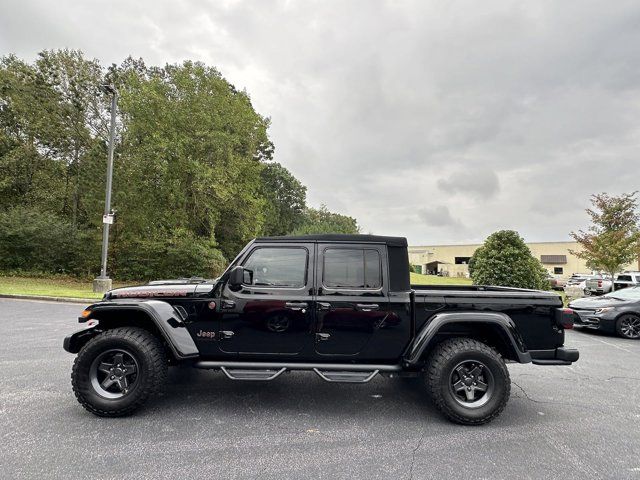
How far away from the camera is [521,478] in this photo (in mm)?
2594

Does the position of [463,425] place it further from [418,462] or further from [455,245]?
[455,245]

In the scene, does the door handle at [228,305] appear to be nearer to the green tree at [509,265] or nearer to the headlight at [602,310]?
the headlight at [602,310]

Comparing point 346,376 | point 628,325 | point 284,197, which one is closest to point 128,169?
point 346,376

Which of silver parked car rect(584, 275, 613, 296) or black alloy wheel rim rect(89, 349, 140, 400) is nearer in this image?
black alloy wheel rim rect(89, 349, 140, 400)

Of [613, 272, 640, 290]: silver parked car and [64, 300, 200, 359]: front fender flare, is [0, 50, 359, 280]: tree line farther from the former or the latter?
[613, 272, 640, 290]: silver parked car

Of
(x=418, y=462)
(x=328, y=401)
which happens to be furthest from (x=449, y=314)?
(x=328, y=401)

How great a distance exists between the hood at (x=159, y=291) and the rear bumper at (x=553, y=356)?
3409 millimetres

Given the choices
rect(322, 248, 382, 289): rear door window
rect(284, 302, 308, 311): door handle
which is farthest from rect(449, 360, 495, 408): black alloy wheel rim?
rect(284, 302, 308, 311): door handle

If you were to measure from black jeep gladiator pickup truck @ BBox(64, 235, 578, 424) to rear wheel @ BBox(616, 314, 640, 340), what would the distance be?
6084 mm

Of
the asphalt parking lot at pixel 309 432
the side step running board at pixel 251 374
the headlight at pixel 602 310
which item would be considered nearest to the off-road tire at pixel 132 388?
the asphalt parking lot at pixel 309 432

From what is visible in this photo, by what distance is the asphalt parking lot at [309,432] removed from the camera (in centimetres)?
266

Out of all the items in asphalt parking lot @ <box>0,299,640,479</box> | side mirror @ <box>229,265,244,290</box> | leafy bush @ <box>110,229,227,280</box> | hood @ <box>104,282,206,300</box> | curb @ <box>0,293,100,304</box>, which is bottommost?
asphalt parking lot @ <box>0,299,640,479</box>

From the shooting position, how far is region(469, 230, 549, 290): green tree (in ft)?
37.9

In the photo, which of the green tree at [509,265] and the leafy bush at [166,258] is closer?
the green tree at [509,265]
